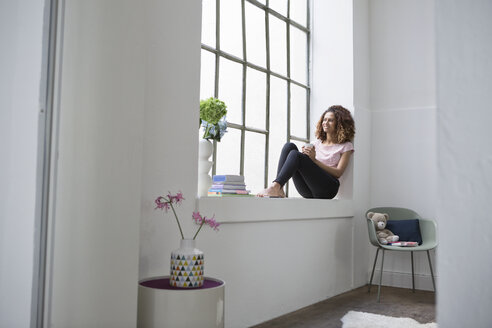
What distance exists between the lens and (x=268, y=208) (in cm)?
290

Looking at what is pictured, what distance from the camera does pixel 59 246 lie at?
1408 mm

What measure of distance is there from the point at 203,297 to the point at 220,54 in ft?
7.15

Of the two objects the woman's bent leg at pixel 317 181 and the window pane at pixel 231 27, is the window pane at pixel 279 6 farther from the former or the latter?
the woman's bent leg at pixel 317 181

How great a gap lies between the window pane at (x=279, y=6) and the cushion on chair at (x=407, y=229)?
87.8 inches

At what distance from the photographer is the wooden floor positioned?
9.46 feet

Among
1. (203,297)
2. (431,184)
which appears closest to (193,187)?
(203,297)

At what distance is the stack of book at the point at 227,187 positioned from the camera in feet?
9.04

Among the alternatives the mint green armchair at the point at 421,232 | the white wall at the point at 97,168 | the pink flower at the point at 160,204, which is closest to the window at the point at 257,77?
the mint green armchair at the point at 421,232

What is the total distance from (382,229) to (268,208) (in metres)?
1.52

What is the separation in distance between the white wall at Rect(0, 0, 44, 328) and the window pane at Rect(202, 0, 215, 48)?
6.11 feet

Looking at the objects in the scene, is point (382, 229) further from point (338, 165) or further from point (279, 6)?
point (279, 6)

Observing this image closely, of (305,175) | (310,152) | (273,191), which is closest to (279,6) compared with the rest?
(310,152)

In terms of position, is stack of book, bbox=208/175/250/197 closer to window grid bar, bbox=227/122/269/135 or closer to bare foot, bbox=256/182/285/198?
bare foot, bbox=256/182/285/198

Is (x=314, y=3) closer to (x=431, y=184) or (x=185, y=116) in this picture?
(x=431, y=184)
